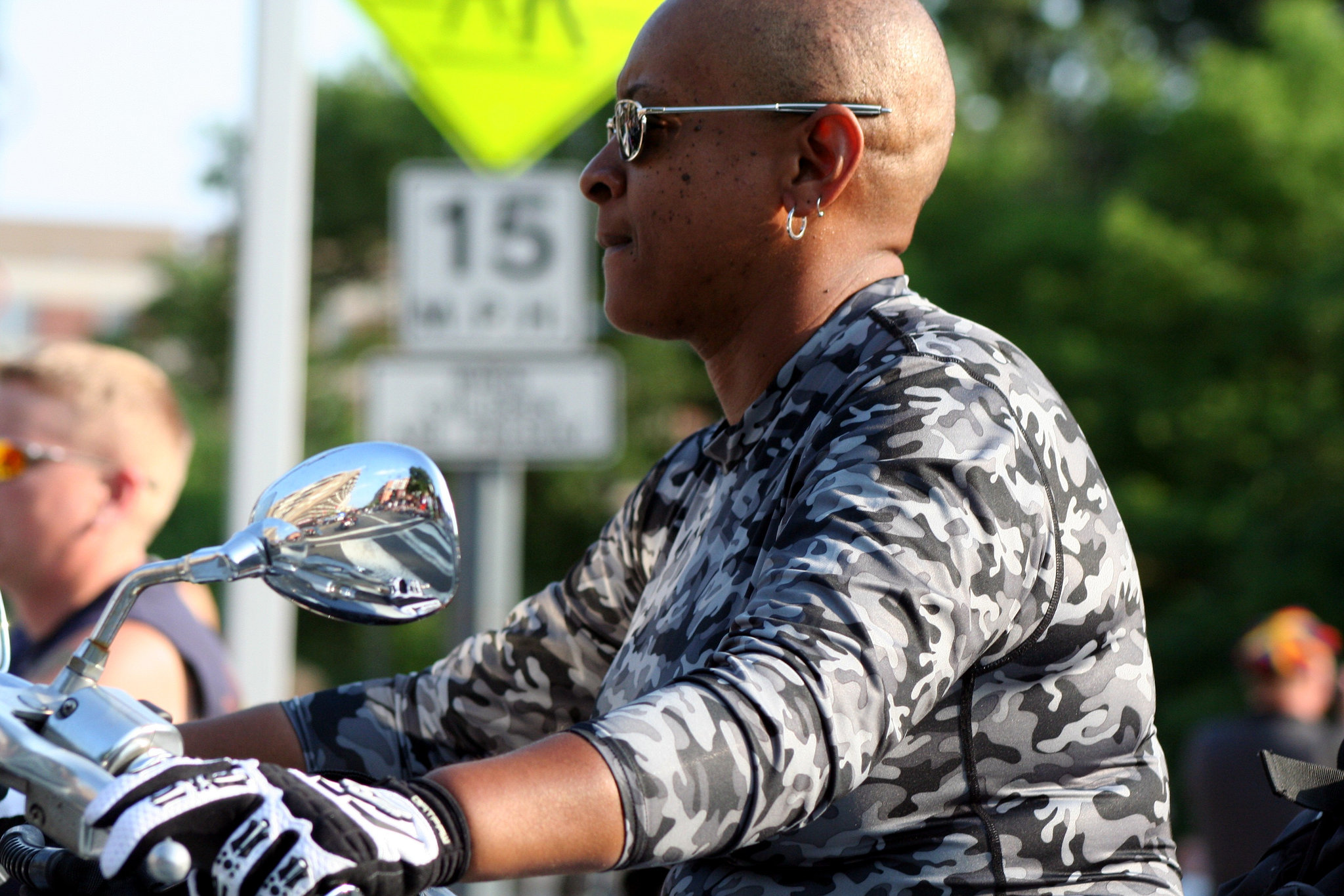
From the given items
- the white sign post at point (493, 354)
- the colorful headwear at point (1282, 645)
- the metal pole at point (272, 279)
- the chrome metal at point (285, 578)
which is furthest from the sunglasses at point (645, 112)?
the colorful headwear at point (1282, 645)

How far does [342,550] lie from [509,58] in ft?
13.1

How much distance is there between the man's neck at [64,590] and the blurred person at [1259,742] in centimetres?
445

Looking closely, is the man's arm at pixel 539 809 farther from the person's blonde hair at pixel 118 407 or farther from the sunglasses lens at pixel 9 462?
the person's blonde hair at pixel 118 407

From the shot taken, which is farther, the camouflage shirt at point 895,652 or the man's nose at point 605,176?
the man's nose at point 605,176

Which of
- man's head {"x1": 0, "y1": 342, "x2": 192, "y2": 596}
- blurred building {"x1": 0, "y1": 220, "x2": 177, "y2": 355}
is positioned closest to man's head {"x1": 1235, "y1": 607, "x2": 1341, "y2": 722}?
man's head {"x1": 0, "y1": 342, "x2": 192, "y2": 596}

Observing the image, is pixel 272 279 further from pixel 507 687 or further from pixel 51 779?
pixel 51 779

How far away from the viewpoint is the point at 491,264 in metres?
5.50

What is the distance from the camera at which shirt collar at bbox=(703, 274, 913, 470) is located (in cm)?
189

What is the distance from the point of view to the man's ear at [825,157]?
1.92m

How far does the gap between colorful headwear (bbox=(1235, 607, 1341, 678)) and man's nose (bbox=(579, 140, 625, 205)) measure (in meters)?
5.22

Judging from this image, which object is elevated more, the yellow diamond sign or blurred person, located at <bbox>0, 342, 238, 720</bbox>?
the yellow diamond sign

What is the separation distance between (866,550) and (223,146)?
29.9m

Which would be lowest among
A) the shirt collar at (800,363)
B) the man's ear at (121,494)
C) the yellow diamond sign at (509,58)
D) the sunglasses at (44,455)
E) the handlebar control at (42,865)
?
the handlebar control at (42,865)

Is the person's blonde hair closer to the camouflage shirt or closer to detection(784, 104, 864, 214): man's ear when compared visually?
the camouflage shirt
